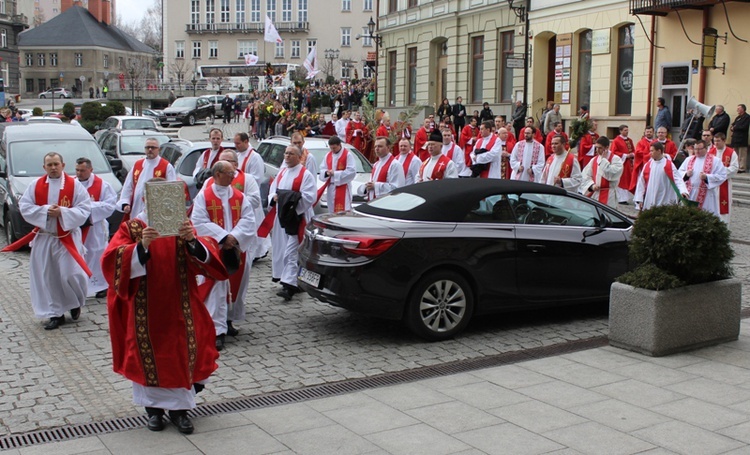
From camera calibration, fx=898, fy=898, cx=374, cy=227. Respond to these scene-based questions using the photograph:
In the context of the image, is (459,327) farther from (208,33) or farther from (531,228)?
(208,33)

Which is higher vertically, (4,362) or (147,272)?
(147,272)

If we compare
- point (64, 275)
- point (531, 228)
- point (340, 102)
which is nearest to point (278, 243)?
point (64, 275)

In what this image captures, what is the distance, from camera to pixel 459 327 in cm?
852

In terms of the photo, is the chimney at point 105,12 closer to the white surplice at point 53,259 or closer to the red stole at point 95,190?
the red stole at point 95,190

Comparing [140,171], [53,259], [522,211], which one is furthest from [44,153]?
[522,211]

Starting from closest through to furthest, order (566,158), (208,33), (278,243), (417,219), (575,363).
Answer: (575,363) < (417,219) < (278,243) < (566,158) < (208,33)

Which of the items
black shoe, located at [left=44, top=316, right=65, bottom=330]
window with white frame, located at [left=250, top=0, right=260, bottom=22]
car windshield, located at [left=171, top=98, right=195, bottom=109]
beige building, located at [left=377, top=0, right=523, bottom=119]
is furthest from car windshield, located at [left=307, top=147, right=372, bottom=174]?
window with white frame, located at [left=250, top=0, right=260, bottom=22]

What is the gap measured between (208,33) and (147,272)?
3975 inches

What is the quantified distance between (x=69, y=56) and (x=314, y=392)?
110 meters

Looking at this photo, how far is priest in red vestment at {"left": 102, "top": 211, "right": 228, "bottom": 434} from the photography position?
5801 millimetres

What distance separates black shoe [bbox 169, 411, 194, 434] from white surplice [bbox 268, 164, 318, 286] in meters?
4.43

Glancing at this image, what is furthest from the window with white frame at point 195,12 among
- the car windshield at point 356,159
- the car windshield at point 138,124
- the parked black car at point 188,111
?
the car windshield at point 356,159

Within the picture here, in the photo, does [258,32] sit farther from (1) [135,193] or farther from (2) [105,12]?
(1) [135,193]

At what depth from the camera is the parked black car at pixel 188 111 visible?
4931 centimetres
